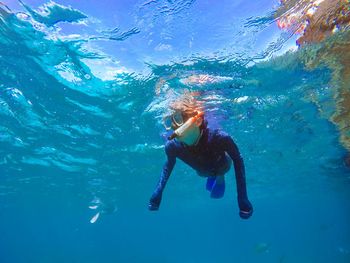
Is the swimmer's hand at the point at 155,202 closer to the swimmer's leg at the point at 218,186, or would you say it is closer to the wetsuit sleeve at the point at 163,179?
the wetsuit sleeve at the point at 163,179

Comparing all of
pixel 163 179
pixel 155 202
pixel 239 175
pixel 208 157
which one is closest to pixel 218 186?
pixel 208 157

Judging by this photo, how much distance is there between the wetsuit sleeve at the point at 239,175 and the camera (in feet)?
14.9

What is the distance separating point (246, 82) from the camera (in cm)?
1329

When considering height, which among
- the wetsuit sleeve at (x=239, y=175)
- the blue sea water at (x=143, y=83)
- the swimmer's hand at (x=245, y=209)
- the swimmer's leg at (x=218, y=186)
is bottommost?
the swimmer's hand at (x=245, y=209)

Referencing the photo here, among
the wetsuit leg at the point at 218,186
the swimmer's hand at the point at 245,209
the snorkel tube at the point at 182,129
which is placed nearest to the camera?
the swimmer's hand at the point at 245,209

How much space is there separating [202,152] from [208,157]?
8.1 inches

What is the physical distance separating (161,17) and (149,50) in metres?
1.78

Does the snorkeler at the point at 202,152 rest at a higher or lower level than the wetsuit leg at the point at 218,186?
lower

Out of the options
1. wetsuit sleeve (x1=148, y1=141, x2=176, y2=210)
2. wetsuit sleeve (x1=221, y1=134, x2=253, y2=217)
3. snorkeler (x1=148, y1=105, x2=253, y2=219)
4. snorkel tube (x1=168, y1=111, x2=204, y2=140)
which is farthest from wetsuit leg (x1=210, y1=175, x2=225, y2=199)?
snorkel tube (x1=168, y1=111, x2=204, y2=140)

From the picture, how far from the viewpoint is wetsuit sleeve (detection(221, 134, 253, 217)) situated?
14.9 feet

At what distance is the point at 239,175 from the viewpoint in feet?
16.5

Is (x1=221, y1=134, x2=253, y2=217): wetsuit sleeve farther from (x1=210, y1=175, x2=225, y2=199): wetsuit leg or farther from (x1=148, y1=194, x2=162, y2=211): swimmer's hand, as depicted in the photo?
(x1=210, y1=175, x2=225, y2=199): wetsuit leg

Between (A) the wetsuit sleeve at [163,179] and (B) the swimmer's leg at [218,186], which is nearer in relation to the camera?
(A) the wetsuit sleeve at [163,179]

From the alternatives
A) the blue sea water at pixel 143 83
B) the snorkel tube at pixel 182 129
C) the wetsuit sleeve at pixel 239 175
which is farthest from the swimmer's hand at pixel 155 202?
the blue sea water at pixel 143 83
